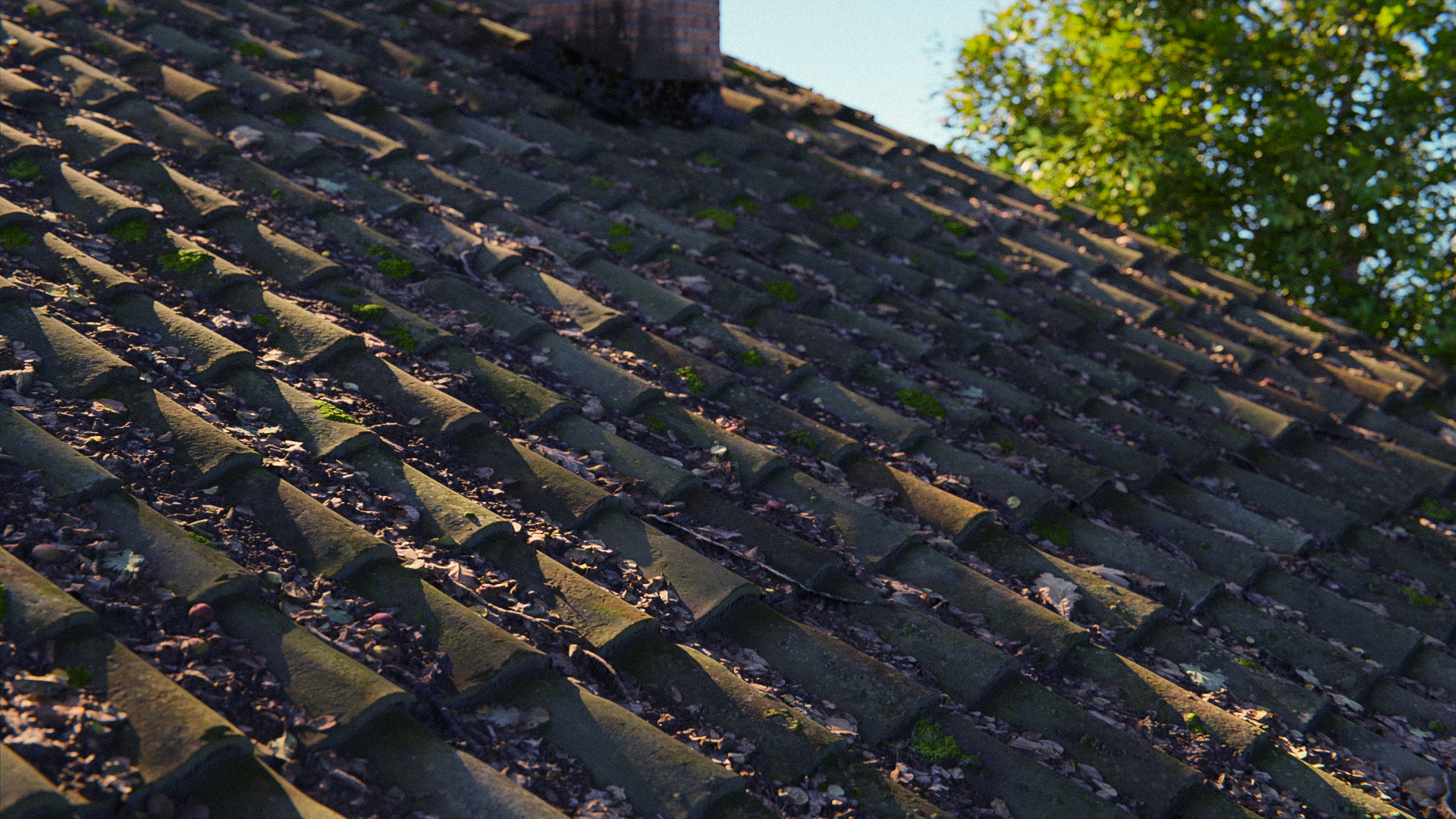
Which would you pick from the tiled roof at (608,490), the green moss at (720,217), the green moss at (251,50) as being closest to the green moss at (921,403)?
the tiled roof at (608,490)

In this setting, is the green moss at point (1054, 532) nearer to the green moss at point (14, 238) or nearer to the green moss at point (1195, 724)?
the green moss at point (1195, 724)

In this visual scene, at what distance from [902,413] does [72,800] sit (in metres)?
2.94

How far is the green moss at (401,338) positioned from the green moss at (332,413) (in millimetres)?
472

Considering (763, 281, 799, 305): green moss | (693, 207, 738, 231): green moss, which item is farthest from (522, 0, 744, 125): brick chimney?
(763, 281, 799, 305): green moss

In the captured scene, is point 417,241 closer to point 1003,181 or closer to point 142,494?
point 142,494

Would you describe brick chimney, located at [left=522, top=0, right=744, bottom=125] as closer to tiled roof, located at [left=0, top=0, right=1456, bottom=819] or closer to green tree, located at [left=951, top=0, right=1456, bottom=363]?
tiled roof, located at [left=0, top=0, right=1456, bottom=819]

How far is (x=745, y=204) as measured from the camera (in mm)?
5223

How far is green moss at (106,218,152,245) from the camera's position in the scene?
137 inches

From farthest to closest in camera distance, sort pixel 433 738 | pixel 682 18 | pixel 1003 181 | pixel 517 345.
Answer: pixel 1003 181 → pixel 682 18 → pixel 517 345 → pixel 433 738

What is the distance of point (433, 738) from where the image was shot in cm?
200

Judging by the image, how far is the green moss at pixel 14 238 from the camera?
3232mm

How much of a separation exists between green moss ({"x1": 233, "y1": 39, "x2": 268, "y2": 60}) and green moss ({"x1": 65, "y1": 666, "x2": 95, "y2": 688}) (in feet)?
13.7

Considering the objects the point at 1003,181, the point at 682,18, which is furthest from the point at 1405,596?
the point at 682,18

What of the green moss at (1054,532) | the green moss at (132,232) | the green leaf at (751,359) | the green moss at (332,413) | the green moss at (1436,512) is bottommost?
the green moss at (332,413)
